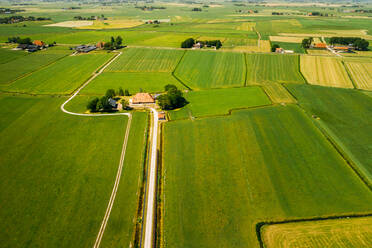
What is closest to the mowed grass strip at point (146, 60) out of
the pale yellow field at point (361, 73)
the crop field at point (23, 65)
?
the crop field at point (23, 65)

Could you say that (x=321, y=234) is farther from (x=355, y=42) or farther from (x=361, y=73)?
(x=355, y=42)

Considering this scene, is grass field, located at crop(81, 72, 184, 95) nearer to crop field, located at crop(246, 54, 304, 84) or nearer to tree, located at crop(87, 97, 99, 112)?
tree, located at crop(87, 97, 99, 112)

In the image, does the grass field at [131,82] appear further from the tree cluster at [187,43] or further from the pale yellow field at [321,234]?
the pale yellow field at [321,234]

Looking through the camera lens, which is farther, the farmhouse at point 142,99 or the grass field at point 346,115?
the farmhouse at point 142,99

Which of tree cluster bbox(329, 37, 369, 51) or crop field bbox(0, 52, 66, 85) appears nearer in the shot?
crop field bbox(0, 52, 66, 85)

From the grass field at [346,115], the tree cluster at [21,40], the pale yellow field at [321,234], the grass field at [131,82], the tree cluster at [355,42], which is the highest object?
the tree cluster at [21,40]

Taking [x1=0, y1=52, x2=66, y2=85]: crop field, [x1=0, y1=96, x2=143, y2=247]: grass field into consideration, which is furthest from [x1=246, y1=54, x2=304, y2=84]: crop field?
[x1=0, y1=52, x2=66, y2=85]: crop field

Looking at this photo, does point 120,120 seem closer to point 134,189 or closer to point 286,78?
point 134,189
